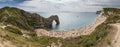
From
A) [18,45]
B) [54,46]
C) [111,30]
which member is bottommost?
[54,46]

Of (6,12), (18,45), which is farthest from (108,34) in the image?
(6,12)

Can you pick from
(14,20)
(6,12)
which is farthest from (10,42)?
(6,12)

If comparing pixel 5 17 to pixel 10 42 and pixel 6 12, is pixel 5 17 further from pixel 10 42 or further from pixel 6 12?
pixel 10 42

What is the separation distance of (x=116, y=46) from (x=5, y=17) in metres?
145

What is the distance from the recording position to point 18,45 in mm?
63219

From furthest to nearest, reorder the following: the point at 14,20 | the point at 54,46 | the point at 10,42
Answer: the point at 14,20 < the point at 54,46 < the point at 10,42

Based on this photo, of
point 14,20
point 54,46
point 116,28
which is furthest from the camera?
point 14,20

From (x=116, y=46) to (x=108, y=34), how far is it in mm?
6607

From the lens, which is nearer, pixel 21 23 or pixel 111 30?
pixel 111 30

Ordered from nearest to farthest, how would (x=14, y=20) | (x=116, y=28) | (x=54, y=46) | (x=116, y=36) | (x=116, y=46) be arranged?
(x=116, y=46) → (x=116, y=36) → (x=116, y=28) → (x=54, y=46) → (x=14, y=20)

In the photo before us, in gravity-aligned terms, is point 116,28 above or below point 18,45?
above

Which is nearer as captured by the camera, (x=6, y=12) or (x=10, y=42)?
(x=10, y=42)

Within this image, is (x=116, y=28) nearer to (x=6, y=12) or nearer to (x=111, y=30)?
(x=111, y=30)

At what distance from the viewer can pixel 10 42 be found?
205 ft
